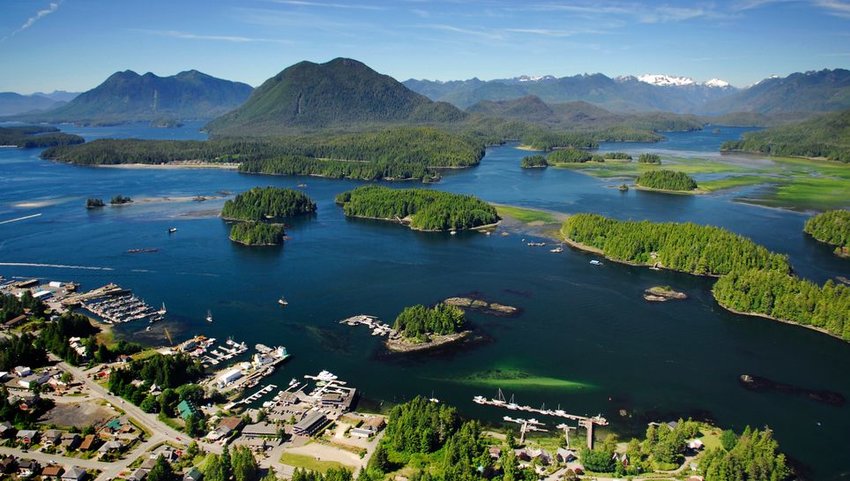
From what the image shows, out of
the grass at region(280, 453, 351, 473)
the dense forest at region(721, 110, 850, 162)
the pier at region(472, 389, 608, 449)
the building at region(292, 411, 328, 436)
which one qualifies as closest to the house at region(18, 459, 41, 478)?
the grass at region(280, 453, 351, 473)

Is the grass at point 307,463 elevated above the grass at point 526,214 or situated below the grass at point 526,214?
below

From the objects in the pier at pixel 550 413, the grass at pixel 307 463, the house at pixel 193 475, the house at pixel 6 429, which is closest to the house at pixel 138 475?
the house at pixel 193 475

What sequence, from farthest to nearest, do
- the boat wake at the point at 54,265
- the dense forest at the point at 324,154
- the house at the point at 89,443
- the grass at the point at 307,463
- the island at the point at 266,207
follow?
the dense forest at the point at 324,154
the island at the point at 266,207
the boat wake at the point at 54,265
the house at the point at 89,443
the grass at the point at 307,463

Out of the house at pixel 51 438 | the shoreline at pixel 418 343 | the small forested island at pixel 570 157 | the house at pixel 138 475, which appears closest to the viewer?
the house at pixel 138 475

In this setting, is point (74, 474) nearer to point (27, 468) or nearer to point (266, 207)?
point (27, 468)

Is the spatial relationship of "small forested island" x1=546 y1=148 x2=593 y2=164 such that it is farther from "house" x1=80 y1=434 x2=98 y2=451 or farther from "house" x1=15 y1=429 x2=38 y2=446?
"house" x1=15 y1=429 x2=38 y2=446

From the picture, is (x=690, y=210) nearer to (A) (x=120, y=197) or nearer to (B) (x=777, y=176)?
(B) (x=777, y=176)

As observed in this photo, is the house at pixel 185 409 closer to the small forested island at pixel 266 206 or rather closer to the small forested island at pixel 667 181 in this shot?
the small forested island at pixel 266 206

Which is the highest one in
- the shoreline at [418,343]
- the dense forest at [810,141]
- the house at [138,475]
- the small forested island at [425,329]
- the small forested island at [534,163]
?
the dense forest at [810,141]
